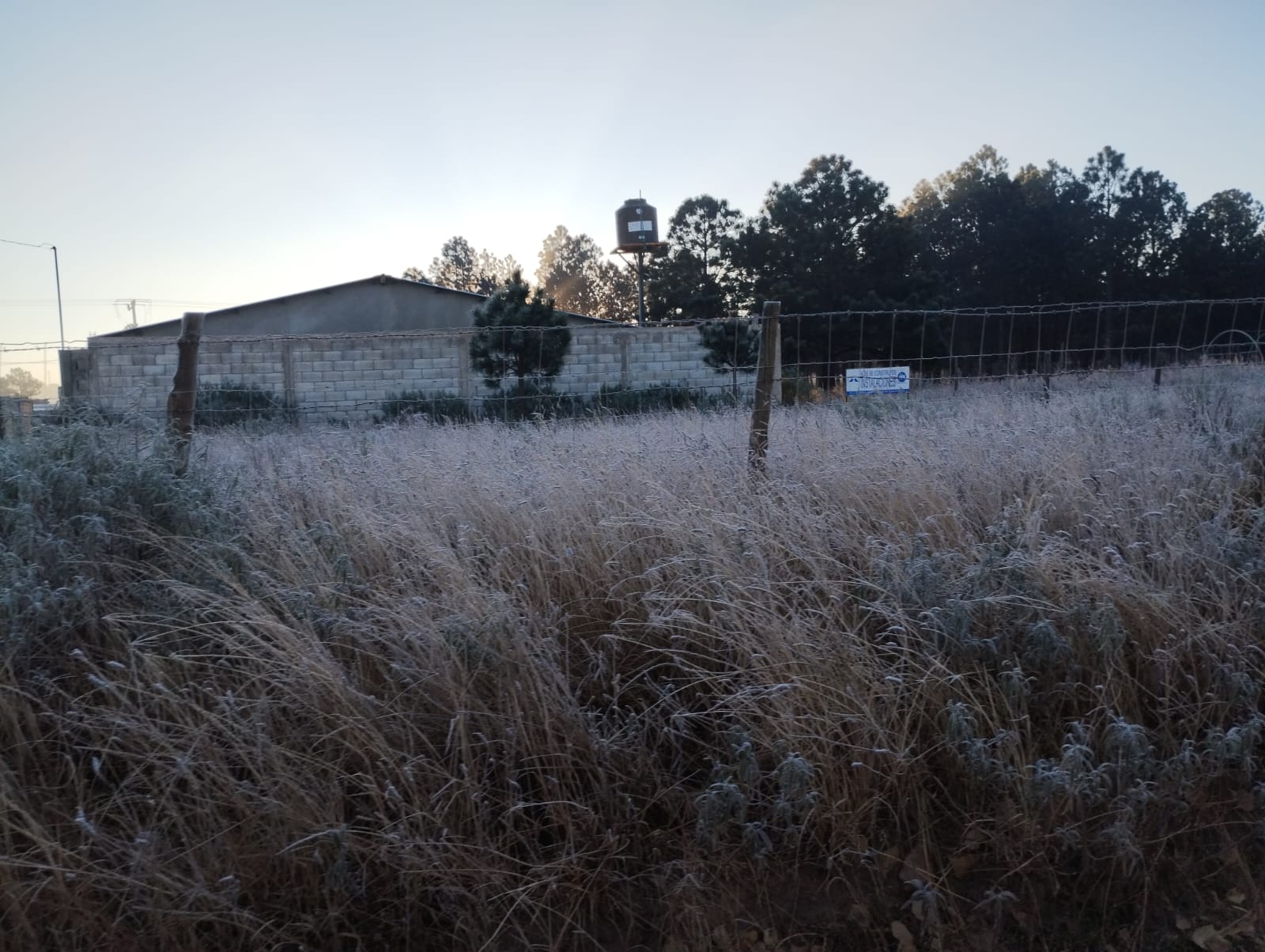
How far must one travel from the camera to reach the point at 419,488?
4934mm

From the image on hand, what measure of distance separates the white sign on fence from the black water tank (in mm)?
24103

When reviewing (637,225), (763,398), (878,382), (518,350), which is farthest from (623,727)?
(637,225)

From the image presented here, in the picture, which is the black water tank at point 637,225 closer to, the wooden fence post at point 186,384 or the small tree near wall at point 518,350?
the small tree near wall at point 518,350

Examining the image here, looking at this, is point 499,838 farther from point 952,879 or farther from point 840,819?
point 952,879

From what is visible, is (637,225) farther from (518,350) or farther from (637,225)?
(518,350)

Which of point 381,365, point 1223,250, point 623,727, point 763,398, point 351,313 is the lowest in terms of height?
point 623,727

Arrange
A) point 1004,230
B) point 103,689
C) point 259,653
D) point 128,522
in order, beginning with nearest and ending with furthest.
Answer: point 103,689
point 259,653
point 128,522
point 1004,230

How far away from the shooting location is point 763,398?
555 cm

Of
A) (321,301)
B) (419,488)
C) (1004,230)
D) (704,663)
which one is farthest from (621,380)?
(1004,230)

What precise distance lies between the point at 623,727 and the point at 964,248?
43905 millimetres

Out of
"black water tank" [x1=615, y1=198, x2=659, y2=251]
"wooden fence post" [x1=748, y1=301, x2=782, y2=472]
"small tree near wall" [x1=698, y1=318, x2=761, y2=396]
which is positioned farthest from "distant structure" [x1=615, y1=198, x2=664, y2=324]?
"wooden fence post" [x1=748, y1=301, x2=782, y2=472]

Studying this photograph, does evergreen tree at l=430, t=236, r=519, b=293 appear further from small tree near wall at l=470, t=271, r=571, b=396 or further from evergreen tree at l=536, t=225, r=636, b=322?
small tree near wall at l=470, t=271, r=571, b=396

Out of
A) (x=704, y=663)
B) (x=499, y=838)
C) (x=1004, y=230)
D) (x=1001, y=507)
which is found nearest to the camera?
(x=499, y=838)

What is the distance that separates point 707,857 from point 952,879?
0.78 m
